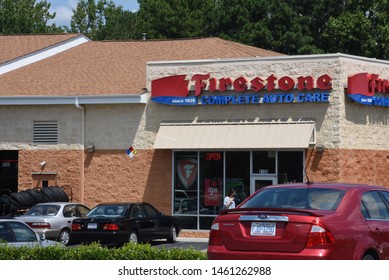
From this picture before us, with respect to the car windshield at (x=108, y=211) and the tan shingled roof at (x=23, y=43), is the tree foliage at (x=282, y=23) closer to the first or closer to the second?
the tan shingled roof at (x=23, y=43)

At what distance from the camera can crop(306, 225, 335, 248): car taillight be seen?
10.9 metres

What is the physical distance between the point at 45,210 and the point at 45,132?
5.83m

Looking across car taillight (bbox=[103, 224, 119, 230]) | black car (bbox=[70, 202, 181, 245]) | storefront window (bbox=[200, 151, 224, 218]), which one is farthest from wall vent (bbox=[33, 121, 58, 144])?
car taillight (bbox=[103, 224, 119, 230])

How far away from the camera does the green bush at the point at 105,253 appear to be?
12.5m

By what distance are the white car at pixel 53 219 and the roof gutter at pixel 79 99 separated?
4766 mm

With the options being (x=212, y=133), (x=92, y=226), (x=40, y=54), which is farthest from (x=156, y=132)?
(x=40, y=54)

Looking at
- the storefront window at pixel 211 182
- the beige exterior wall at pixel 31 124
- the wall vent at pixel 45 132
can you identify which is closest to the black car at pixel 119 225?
the storefront window at pixel 211 182

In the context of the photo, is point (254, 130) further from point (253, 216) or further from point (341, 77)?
point (253, 216)

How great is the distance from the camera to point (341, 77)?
28688 mm

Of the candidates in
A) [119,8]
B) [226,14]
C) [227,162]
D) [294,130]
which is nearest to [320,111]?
[294,130]

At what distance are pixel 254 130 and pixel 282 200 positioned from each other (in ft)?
58.6

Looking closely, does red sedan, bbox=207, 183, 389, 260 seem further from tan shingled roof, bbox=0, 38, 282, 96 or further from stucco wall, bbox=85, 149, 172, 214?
tan shingled roof, bbox=0, 38, 282, 96

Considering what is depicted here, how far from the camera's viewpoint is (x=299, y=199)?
1188cm

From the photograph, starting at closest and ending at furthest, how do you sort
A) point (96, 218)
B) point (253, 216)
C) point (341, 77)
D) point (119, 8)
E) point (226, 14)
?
point (253, 216) < point (96, 218) < point (341, 77) < point (226, 14) < point (119, 8)
